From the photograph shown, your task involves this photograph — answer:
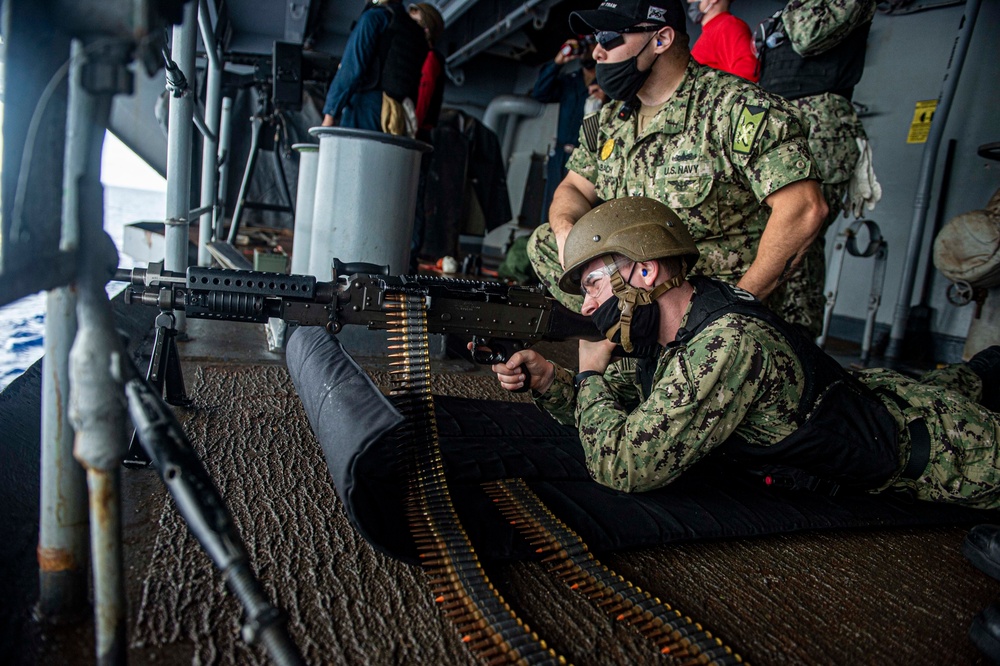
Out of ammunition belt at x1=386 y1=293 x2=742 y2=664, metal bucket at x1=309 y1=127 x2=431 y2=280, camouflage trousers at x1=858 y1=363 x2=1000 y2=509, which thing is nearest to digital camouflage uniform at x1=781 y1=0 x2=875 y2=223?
camouflage trousers at x1=858 y1=363 x2=1000 y2=509

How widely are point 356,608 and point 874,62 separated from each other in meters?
6.31

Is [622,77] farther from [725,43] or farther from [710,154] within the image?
[725,43]

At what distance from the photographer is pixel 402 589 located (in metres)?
1.49


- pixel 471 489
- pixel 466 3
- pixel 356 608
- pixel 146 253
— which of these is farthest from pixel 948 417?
pixel 466 3

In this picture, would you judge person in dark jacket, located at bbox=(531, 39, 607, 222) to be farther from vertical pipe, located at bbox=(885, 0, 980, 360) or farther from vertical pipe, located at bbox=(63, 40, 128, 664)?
vertical pipe, located at bbox=(63, 40, 128, 664)

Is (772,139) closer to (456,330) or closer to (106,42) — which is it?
(456,330)

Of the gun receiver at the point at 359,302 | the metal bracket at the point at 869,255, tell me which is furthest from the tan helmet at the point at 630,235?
the metal bracket at the point at 869,255

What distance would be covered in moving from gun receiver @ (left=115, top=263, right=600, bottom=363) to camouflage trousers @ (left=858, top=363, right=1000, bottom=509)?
1.09m

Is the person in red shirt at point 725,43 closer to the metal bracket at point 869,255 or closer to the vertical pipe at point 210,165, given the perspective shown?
the metal bracket at point 869,255

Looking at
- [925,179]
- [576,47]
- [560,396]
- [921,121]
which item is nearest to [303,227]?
[560,396]

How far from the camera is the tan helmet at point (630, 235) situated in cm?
193

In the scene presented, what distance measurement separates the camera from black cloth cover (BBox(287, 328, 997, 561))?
158cm

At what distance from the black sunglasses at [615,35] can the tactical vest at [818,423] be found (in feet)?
4.30

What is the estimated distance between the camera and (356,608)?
139 cm
